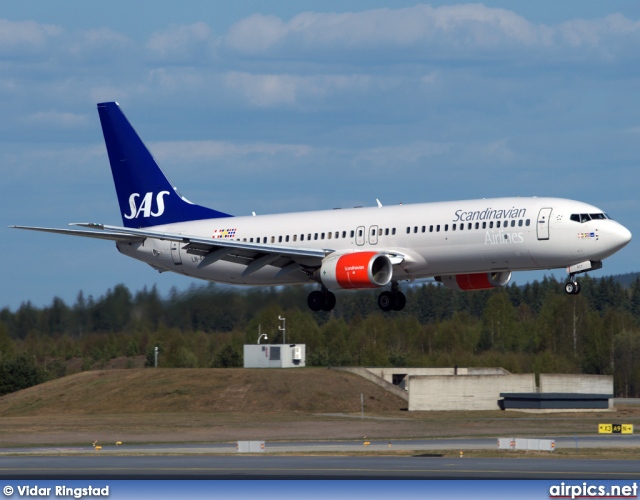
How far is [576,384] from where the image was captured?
11788 cm

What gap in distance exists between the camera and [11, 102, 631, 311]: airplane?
196ft

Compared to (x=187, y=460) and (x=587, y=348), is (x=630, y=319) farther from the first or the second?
(x=187, y=460)

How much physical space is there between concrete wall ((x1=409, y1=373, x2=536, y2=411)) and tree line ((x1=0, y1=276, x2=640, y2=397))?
10049 mm

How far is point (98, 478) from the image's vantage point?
47.5 m

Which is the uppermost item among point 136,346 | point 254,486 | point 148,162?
point 148,162

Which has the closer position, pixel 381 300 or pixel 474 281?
pixel 474 281

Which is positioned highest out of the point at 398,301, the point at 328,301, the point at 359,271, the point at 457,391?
the point at 359,271

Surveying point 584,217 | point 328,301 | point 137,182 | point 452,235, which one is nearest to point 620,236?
point 584,217

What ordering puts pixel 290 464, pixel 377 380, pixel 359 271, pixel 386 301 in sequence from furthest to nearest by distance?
pixel 377 380 → pixel 386 301 → pixel 359 271 → pixel 290 464

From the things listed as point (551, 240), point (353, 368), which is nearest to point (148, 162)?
point (551, 240)

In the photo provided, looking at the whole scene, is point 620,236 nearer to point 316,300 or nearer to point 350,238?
point 350,238

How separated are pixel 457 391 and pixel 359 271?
50161mm

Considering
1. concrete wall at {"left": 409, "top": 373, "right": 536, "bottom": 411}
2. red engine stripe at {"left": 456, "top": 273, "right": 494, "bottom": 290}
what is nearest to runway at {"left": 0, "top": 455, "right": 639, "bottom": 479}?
red engine stripe at {"left": 456, "top": 273, "right": 494, "bottom": 290}

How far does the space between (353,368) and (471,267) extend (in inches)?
2381
